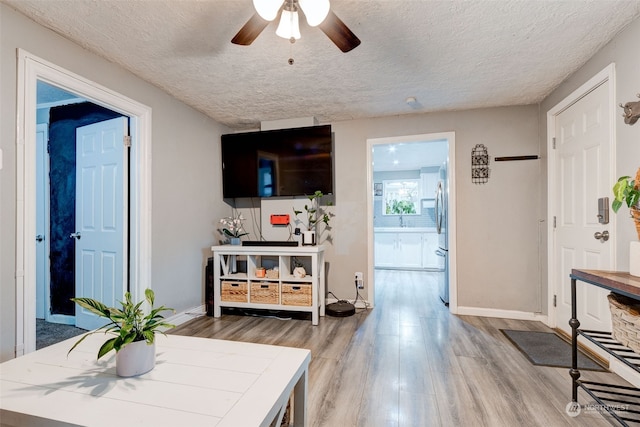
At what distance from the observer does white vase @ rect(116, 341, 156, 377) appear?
3.22 feet

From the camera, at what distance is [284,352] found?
1199 mm

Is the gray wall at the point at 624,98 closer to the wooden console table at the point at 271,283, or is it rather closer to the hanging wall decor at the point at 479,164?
the hanging wall decor at the point at 479,164

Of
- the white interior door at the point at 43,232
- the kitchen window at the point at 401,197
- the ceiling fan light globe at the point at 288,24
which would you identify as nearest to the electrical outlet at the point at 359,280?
the ceiling fan light globe at the point at 288,24

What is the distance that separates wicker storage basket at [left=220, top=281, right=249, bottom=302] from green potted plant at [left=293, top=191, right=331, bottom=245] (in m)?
0.85

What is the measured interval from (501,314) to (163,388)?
3.34 metres

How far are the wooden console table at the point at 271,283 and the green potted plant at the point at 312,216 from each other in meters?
0.18

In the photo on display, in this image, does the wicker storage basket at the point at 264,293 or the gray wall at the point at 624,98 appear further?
the wicker storage basket at the point at 264,293

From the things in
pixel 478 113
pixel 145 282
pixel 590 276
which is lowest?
pixel 145 282

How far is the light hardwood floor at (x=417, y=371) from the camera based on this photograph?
1.51 metres

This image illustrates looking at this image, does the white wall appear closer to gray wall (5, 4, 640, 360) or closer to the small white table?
gray wall (5, 4, 640, 360)

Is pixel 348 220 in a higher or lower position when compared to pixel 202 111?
lower

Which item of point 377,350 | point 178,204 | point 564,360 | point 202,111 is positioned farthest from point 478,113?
point 178,204

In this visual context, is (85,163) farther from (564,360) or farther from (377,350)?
(564,360)

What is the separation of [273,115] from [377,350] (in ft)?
9.21
